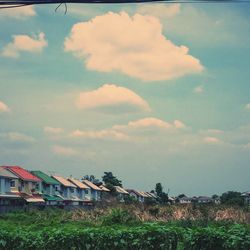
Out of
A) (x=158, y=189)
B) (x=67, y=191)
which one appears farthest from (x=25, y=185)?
(x=158, y=189)

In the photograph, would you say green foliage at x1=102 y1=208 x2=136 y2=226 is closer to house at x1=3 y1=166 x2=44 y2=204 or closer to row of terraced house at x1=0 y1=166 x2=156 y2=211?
row of terraced house at x1=0 y1=166 x2=156 y2=211

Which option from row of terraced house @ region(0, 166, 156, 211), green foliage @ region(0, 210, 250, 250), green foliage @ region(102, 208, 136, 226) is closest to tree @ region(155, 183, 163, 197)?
row of terraced house @ region(0, 166, 156, 211)

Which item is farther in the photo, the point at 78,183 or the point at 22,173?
the point at 78,183

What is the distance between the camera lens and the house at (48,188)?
77688mm

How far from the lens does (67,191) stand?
88.2m

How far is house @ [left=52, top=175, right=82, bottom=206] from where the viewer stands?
85231mm

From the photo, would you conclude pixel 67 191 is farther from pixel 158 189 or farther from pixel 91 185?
pixel 158 189

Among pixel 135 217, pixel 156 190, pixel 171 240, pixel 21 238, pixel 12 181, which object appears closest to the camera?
pixel 171 240

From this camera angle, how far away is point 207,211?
30828 millimetres

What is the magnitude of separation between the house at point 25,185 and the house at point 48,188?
2.39 m

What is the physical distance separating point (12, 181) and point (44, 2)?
62981 mm

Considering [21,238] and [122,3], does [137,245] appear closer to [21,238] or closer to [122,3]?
[21,238]

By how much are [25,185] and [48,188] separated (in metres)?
9.33

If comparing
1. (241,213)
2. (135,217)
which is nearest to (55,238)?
(135,217)
